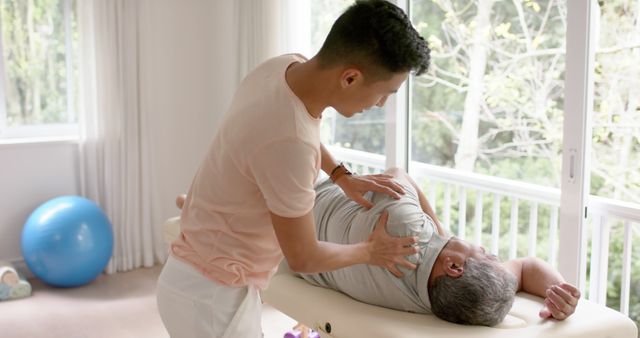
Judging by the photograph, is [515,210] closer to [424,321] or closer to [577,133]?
[577,133]

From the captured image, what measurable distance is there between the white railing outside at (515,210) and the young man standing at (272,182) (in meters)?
1.58

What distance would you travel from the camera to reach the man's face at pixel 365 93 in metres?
1.41

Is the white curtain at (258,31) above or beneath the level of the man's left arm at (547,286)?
above

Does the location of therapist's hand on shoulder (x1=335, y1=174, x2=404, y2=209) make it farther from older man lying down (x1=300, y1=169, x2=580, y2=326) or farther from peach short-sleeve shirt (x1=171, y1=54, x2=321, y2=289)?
peach short-sleeve shirt (x1=171, y1=54, x2=321, y2=289)

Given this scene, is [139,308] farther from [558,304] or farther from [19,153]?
[558,304]

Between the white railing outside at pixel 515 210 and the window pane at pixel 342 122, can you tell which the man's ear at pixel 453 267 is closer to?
the white railing outside at pixel 515 210

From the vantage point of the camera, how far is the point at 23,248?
3996 millimetres

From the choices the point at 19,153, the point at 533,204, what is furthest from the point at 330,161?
the point at 19,153

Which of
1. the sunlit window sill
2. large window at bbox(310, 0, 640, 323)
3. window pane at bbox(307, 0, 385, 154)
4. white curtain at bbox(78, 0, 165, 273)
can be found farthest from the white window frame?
the sunlit window sill

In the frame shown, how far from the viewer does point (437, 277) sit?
211cm

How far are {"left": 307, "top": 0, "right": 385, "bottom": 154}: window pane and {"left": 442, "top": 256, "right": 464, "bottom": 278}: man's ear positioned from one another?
1.94 meters

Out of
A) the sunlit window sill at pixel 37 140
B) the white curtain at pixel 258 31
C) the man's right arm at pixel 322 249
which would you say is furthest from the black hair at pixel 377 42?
the sunlit window sill at pixel 37 140

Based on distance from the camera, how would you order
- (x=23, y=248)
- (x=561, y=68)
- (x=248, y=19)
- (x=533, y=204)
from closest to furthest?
1. (x=561, y=68)
2. (x=533, y=204)
3. (x=23, y=248)
4. (x=248, y=19)

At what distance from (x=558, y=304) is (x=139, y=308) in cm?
238
